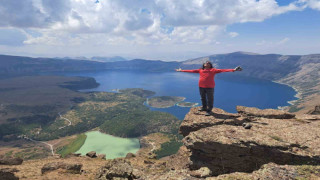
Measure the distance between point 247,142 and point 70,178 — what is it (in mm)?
21718

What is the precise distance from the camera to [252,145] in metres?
18.8

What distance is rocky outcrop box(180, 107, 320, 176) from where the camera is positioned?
17688 mm

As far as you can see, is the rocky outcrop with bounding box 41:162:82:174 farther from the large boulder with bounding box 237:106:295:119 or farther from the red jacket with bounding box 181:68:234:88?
the large boulder with bounding box 237:106:295:119

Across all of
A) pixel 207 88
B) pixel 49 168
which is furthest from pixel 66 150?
pixel 207 88

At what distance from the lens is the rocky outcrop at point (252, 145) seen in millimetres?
17688

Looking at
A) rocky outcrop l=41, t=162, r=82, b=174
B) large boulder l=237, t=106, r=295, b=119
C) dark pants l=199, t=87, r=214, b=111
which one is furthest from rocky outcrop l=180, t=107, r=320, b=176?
rocky outcrop l=41, t=162, r=82, b=174

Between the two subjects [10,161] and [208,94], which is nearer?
[208,94]

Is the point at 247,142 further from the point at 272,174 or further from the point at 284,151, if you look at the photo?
the point at 272,174

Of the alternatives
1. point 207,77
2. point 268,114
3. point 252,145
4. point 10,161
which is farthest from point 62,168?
point 268,114

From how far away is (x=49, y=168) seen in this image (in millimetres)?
28641

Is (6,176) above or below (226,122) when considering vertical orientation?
below

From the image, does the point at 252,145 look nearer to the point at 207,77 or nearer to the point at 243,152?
the point at 243,152

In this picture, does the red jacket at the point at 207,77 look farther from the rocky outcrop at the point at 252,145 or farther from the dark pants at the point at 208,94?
the rocky outcrop at the point at 252,145

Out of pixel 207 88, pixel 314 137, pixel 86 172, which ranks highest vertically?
pixel 207 88
